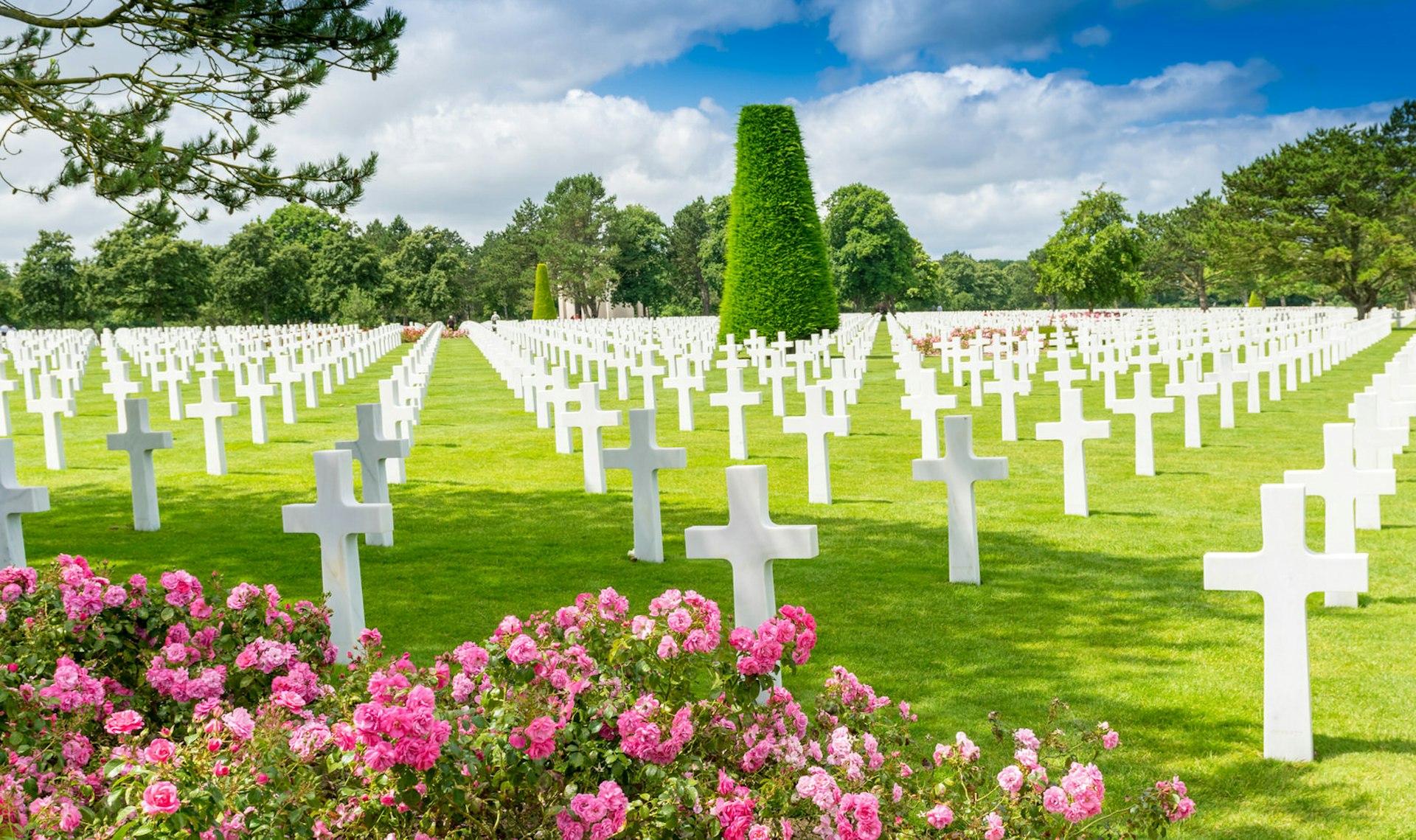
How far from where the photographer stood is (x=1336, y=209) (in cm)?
4709

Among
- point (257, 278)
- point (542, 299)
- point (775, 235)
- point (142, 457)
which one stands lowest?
point (142, 457)

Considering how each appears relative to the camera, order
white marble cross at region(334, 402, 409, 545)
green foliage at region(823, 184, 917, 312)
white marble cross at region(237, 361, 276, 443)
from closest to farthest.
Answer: white marble cross at region(334, 402, 409, 545) → white marble cross at region(237, 361, 276, 443) → green foliage at region(823, 184, 917, 312)

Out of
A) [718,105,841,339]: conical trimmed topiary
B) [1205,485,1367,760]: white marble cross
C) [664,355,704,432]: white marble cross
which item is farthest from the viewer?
[718,105,841,339]: conical trimmed topiary

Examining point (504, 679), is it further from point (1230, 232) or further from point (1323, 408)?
point (1230, 232)

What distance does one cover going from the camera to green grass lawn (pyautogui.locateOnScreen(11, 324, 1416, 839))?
4.18m

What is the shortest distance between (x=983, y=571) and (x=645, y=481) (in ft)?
7.01

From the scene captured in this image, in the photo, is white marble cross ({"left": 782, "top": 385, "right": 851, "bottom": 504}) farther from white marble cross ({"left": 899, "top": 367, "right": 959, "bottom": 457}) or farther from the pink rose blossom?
the pink rose blossom

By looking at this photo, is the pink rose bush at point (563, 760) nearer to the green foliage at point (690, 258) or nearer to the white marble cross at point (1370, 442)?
the white marble cross at point (1370, 442)

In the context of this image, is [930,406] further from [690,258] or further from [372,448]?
[690,258]

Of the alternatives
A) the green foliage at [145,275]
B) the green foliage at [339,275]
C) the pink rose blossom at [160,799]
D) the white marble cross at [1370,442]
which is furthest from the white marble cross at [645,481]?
the green foliage at [339,275]

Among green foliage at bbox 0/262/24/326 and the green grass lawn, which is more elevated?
green foliage at bbox 0/262/24/326

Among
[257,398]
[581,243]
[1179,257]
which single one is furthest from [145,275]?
[1179,257]

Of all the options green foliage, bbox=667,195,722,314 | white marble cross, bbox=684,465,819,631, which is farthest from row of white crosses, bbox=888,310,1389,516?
green foliage, bbox=667,195,722,314

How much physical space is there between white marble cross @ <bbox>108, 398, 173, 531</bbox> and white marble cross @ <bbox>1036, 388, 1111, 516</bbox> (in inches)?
258
